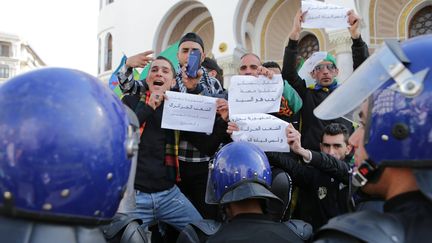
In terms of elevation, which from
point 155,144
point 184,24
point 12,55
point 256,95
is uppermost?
point 12,55

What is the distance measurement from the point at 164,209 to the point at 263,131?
898 millimetres

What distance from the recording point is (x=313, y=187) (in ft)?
11.3

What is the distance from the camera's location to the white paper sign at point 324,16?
11.9 ft

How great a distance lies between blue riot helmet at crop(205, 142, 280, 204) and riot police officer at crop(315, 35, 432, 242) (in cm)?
100

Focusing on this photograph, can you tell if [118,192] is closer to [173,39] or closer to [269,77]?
[269,77]

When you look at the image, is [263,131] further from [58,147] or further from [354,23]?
[58,147]

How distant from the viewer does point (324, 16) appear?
370cm

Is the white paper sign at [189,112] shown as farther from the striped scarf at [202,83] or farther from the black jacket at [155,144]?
the striped scarf at [202,83]

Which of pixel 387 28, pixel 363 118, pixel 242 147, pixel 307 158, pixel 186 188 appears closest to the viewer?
pixel 363 118

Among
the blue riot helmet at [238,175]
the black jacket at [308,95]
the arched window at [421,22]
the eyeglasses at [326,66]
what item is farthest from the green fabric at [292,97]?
the arched window at [421,22]

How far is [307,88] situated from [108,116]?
288 centimetres

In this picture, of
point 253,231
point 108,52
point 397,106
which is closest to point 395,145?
point 397,106

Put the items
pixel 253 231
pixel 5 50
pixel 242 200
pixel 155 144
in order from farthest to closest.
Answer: pixel 5 50
pixel 155 144
pixel 242 200
pixel 253 231

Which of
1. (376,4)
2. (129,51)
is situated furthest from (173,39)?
(376,4)
